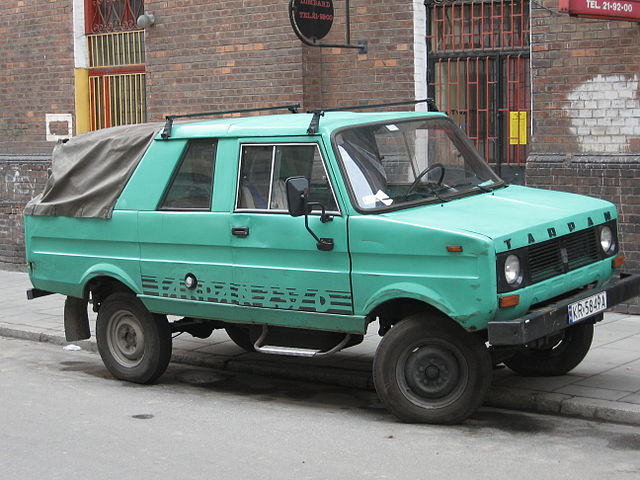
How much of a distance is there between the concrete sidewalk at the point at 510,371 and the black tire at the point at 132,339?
898 millimetres

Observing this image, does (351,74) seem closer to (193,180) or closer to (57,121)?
(57,121)

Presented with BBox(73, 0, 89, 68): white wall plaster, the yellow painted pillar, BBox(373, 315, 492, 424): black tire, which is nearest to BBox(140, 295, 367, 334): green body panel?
BBox(373, 315, 492, 424): black tire

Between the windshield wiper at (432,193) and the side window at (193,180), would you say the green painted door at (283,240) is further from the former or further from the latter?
the windshield wiper at (432,193)

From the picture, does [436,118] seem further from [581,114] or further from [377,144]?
[581,114]

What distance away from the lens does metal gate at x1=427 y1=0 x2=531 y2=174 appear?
12273mm

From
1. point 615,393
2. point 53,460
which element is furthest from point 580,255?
point 53,460

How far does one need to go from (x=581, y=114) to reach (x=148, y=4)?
664 cm

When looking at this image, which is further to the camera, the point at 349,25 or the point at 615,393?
the point at 349,25

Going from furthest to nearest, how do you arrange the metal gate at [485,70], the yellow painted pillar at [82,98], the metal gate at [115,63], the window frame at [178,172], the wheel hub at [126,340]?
the yellow painted pillar at [82,98]
the metal gate at [115,63]
the metal gate at [485,70]
the wheel hub at [126,340]
the window frame at [178,172]

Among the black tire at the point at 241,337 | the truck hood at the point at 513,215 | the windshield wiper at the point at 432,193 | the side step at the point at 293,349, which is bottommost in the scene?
the black tire at the point at 241,337

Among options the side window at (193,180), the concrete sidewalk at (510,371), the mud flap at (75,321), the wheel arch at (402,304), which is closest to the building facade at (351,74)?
the concrete sidewalk at (510,371)

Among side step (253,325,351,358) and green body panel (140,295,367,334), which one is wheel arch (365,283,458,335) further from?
side step (253,325,351,358)

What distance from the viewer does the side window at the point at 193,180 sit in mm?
8367

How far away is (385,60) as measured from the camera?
13258 mm
